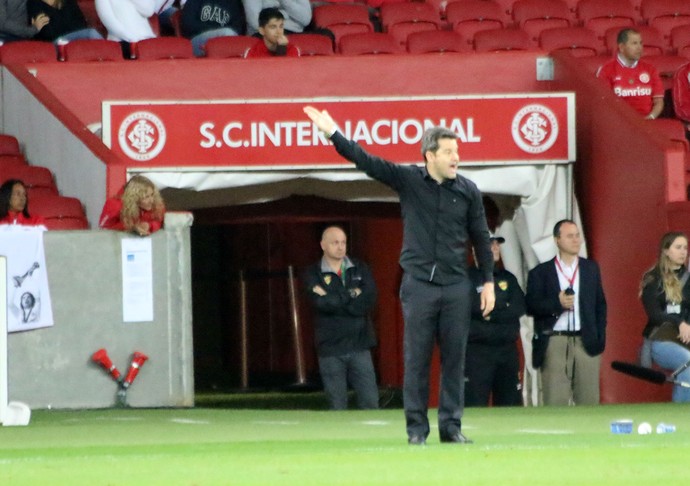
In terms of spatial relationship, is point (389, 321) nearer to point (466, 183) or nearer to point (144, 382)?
point (144, 382)

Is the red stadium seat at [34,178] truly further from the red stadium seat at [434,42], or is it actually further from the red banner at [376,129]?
the red stadium seat at [434,42]

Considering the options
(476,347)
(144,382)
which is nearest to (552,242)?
(476,347)

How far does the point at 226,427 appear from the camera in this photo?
10.5 metres

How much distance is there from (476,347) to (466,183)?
4.14 m

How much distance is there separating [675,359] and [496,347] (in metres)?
1.36

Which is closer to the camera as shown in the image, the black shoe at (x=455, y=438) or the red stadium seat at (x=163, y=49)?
the black shoe at (x=455, y=438)

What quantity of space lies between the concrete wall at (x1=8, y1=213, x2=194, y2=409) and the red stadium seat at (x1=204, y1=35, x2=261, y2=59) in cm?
391

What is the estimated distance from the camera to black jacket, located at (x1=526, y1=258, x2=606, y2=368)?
1246 cm

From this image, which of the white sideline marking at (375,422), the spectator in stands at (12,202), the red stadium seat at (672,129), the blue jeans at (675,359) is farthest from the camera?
the red stadium seat at (672,129)

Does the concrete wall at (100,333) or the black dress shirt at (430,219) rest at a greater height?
the black dress shirt at (430,219)

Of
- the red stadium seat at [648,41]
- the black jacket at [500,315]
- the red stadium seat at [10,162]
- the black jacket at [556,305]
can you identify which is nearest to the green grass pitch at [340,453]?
the black jacket at [500,315]

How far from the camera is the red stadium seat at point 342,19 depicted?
17.4 m

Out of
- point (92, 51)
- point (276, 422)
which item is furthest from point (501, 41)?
point (276, 422)

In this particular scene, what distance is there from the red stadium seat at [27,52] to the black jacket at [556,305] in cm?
576
